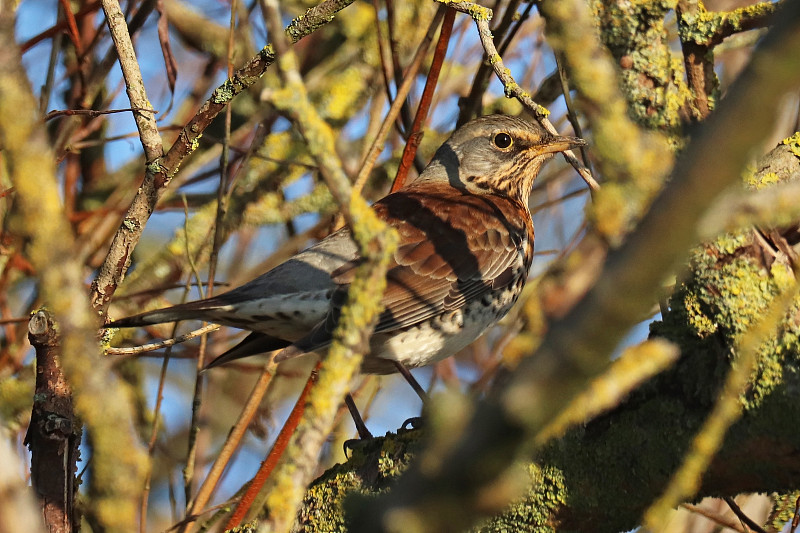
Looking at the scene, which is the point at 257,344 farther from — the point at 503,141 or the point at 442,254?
the point at 503,141

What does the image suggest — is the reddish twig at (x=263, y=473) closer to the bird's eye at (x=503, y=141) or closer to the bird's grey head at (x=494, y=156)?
the bird's grey head at (x=494, y=156)

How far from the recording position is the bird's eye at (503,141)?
209 inches

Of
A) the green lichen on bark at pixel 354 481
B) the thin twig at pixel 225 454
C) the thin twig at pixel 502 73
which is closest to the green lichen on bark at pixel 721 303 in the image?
the thin twig at pixel 502 73

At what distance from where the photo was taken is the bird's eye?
209 inches

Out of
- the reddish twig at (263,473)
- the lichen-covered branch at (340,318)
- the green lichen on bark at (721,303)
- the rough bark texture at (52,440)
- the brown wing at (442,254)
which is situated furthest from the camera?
the brown wing at (442,254)

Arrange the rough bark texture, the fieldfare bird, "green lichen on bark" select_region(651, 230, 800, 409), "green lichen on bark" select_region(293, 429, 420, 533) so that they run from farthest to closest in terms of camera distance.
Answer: the fieldfare bird < "green lichen on bark" select_region(293, 429, 420, 533) < the rough bark texture < "green lichen on bark" select_region(651, 230, 800, 409)

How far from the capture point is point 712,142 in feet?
3.66

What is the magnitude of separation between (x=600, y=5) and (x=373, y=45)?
2628 mm

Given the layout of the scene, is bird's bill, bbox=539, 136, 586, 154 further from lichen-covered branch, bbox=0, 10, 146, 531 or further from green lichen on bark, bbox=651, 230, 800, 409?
lichen-covered branch, bbox=0, 10, 146, 531

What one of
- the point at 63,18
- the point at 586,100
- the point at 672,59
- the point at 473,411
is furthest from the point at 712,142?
the point at 63,18

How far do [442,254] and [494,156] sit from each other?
1.18 m

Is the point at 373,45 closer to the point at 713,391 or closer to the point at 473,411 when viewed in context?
the point at 713,391

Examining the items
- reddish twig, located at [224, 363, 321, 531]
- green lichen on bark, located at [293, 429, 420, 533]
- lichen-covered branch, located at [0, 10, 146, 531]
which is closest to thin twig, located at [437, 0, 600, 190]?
green lichen on bark, located at [293, 429, 420, 533]

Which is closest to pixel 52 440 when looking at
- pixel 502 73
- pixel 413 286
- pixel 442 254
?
pixel 413 286
